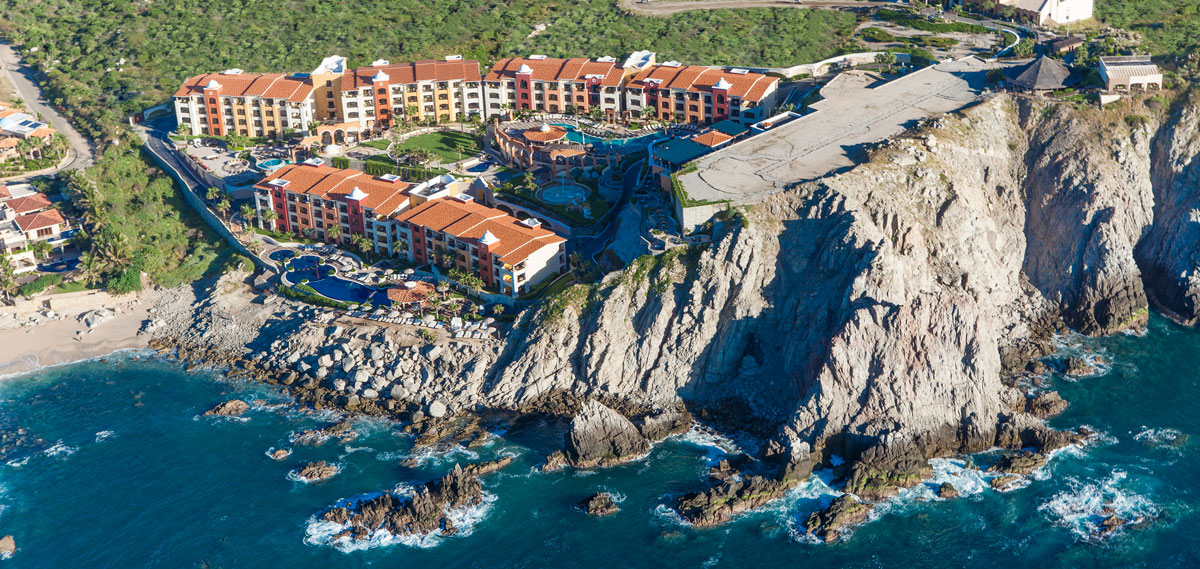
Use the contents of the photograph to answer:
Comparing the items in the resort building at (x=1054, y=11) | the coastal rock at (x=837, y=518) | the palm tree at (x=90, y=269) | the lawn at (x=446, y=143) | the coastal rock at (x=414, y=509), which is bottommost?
the coastal rock at (x=414, y=509)

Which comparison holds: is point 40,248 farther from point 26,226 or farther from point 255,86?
point 255,86

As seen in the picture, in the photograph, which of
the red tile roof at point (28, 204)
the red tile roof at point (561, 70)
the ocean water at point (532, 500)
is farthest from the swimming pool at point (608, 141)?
the red tile roof at point (28, 204)

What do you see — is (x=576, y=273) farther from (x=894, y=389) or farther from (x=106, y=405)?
(x=106, y=405)

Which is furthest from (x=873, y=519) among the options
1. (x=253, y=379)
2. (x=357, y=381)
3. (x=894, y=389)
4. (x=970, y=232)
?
(x=253, y=379)

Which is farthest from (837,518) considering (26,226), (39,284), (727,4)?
(727,4)

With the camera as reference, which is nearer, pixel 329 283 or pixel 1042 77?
pixel 329 283

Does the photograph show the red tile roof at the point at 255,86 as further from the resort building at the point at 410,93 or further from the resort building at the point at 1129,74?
the resort building at the point at 1129,74
